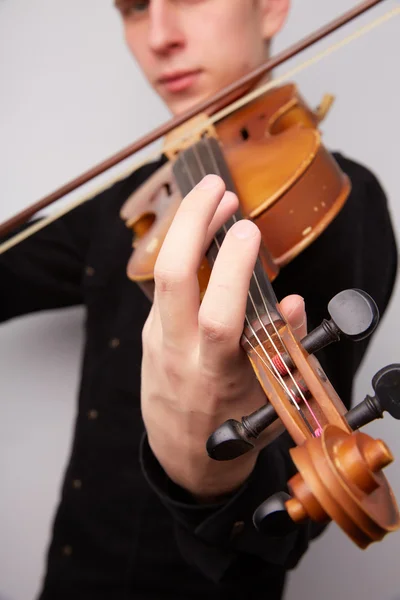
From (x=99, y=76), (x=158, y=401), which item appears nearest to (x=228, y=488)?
(x=158, y=401)

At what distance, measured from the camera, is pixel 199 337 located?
0.38 m

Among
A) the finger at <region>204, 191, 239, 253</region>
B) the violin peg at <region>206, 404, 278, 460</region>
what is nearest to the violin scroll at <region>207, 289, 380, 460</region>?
the violin peg at <region>206, 404, 278, 460</region>

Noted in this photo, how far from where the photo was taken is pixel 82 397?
0.84 m

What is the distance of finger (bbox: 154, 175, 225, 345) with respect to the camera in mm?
375

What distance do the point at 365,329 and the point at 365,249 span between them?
35 centimetres

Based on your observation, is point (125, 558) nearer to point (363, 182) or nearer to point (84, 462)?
point (84, 462)

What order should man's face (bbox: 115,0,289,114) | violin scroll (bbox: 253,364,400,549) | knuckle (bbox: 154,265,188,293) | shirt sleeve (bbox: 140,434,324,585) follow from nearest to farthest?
violin scroll (bbox: 253,364,400,549) < knuckle (bbox: 154,265,188,293) < shirt sleeve (bbox: 140,434,324,585) < man's face (bbox: 115,0,289,114)

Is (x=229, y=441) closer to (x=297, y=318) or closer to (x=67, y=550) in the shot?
(x=297, y=318)

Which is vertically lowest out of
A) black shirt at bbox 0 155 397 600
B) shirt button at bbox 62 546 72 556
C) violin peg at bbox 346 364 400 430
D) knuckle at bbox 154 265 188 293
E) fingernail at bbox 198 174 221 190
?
shirt button at bbox 62 546 72 556

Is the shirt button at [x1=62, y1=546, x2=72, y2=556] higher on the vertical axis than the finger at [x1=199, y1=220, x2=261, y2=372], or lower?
lower

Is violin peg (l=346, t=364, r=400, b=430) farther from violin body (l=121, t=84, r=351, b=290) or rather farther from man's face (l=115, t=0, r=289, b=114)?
man's face (l=115, t=0, r=289, b=114)

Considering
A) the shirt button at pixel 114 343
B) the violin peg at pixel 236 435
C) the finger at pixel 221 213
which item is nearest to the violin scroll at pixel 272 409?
the violin peg at pixel 236 435

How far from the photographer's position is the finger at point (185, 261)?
14.8 inches

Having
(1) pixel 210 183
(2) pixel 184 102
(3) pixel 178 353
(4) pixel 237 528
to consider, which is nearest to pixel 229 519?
(4) pixel 237 528
